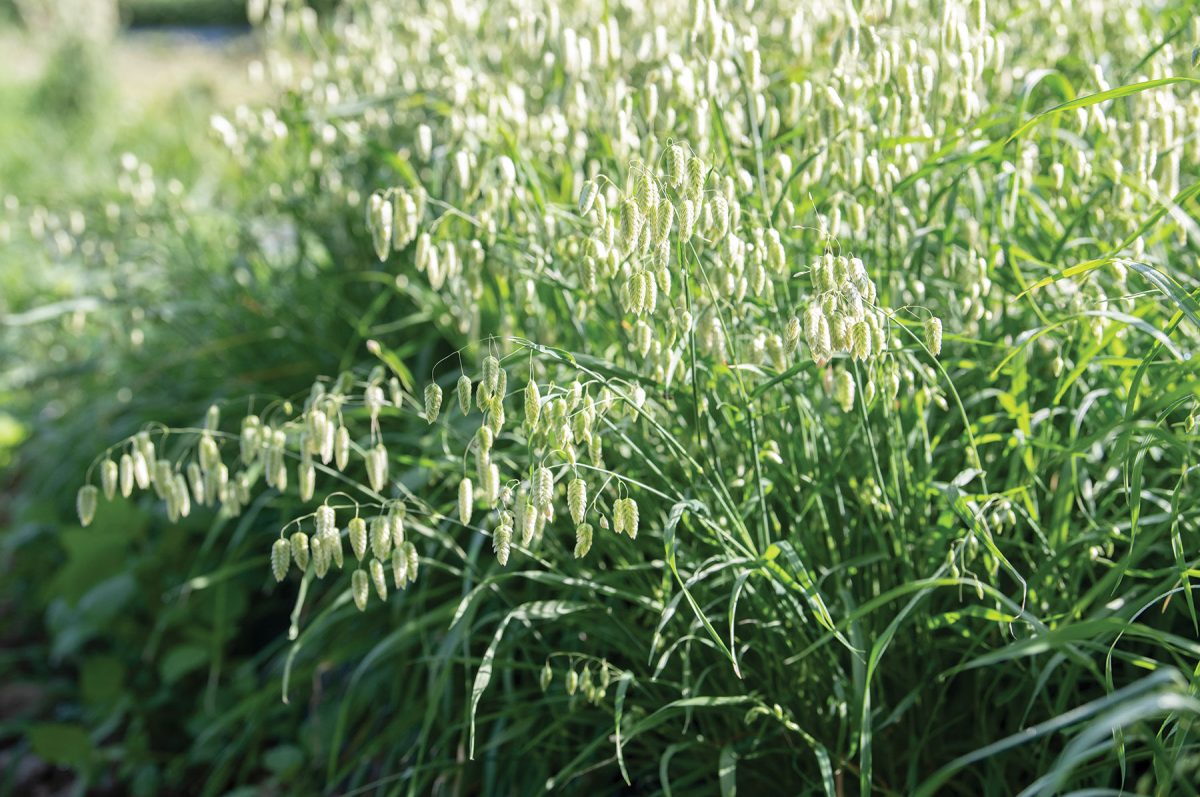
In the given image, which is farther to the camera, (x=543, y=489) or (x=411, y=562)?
(x=411, y=562)

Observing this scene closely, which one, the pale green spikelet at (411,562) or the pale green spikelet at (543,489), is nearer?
the pale green spikelet at (543,489)

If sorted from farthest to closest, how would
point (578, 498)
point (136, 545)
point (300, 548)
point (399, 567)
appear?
point (136, 545), point (300, 548), point (399, 567), point (578, 498)

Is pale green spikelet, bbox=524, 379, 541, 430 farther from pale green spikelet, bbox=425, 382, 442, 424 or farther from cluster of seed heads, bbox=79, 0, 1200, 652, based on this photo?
pale green spikelet, bbox=425, 382, 442, 424

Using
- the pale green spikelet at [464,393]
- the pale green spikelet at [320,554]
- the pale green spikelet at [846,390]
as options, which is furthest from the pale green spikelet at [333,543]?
the pale green spikelet at [846,390]

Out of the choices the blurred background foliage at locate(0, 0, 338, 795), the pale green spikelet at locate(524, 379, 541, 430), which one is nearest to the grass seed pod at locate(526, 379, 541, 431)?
the pale green spikelet at locate(524, 379, 541, 430)

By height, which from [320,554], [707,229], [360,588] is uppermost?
[707,229]

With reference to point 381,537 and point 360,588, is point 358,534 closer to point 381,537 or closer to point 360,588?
point 381,537

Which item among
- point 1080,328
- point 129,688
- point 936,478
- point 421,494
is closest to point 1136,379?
point 1080,328

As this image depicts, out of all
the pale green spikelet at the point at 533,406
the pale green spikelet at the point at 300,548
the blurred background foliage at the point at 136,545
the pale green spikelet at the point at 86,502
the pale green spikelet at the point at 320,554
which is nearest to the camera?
the pale green spikelet at the point at 533,406

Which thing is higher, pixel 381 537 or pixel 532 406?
pixel 532 406

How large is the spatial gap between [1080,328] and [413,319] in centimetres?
147

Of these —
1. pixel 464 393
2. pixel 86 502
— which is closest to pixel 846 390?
pixel 464 393

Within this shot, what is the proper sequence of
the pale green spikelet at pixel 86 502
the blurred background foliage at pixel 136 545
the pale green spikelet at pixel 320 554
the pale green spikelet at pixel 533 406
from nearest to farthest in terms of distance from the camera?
the pale green spikelet at pixel 533 406 < the pale green spikelet at pixel 320 554 < the pale green spikelet at pixel 86 502 < the blurred background foliage at pixel 136 545

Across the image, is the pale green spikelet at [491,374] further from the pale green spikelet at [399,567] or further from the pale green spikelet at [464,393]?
the pale green spikelet at [399,567]
